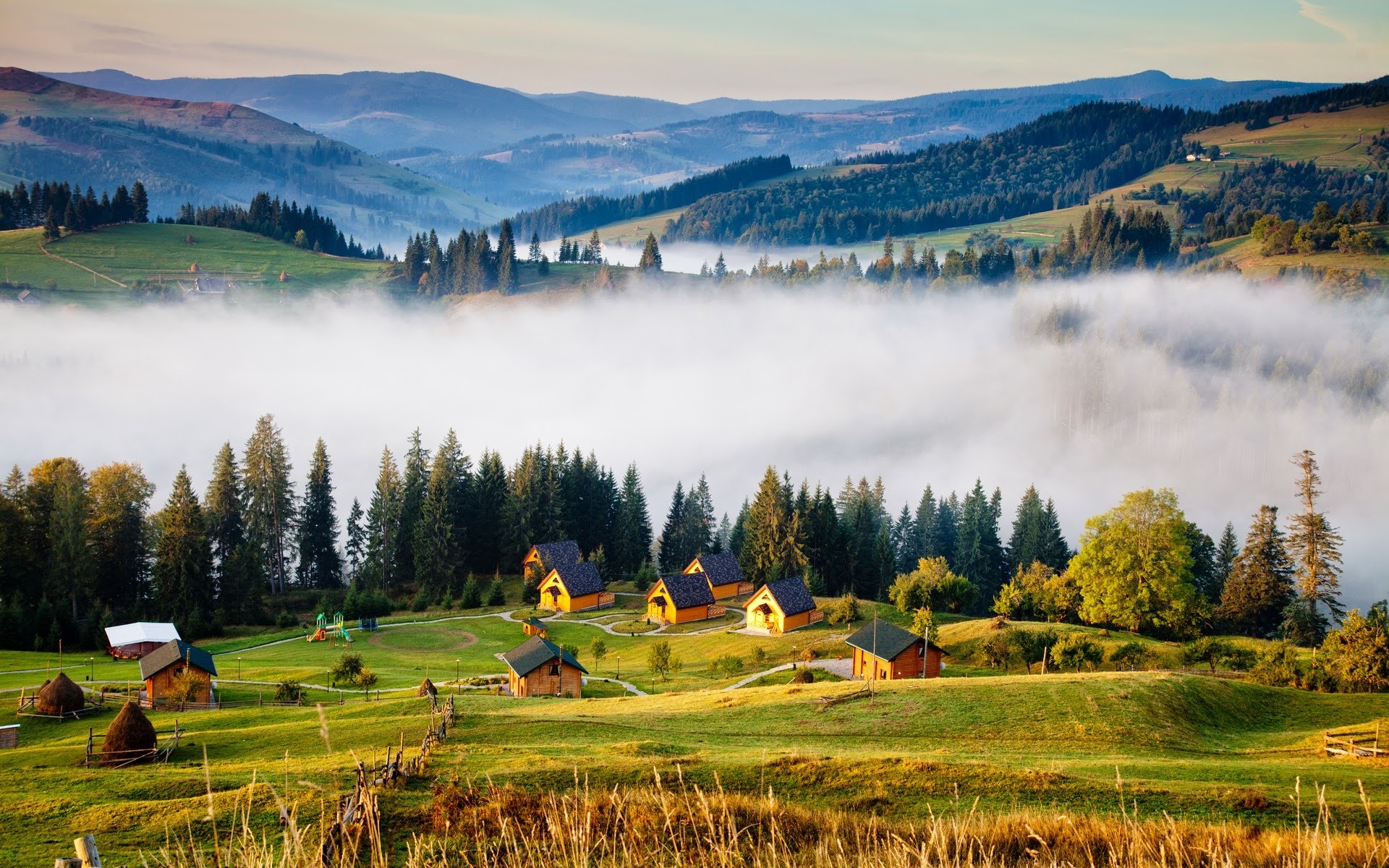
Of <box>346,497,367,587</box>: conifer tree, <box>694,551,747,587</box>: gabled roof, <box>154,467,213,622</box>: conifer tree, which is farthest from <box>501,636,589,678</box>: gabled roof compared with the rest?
<box>346,497,367,587</box>: conifer tree

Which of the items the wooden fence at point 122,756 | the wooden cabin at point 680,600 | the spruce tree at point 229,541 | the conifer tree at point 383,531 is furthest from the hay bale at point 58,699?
the conifer tree at point 383,531

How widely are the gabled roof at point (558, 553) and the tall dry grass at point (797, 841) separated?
75198 millimetres

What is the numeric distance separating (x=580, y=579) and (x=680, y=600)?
11.8 meters

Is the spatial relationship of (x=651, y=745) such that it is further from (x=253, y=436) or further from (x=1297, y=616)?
(x=253, y=436)

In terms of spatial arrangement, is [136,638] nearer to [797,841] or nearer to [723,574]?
[723,574]

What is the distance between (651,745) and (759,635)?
47.3 metres

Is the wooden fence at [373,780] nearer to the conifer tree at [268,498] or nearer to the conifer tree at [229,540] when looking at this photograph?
the conifer tree at [229,540]

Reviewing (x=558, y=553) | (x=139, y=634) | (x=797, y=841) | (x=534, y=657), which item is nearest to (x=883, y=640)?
(x=534, y=657)

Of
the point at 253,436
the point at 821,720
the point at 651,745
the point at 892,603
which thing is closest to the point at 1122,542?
the point at 892,603

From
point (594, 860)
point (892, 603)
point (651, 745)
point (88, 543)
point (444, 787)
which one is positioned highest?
point (594, 860)

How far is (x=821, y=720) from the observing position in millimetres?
37031

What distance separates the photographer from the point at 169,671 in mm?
49969

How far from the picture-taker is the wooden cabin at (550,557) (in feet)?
303

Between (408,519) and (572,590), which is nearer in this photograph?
(572,590)
